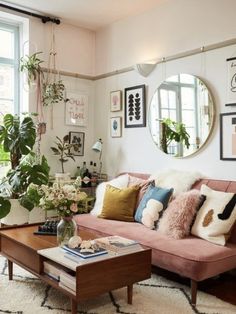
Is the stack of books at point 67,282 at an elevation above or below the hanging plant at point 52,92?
below

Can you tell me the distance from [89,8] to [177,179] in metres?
2.32

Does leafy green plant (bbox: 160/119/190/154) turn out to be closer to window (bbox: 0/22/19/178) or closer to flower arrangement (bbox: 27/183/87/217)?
flower arrangement (bbox: 27/183/87/217)

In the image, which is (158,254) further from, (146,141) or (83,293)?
(146,141)

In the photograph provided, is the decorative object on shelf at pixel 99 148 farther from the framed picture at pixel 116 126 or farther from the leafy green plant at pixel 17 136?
the leafy green plant at pixel 17 136

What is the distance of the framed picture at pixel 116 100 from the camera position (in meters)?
4.52

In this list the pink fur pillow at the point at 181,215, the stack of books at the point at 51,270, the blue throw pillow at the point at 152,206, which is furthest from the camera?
the blue throw pillow at the point at 152,206

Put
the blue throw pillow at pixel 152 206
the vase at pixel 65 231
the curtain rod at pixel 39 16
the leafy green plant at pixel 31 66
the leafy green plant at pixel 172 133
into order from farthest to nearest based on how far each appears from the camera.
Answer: the leafy green plant at pixel 31 66, the curtain rod at pixel 39 16, the leafy green plant at pixel 172 133, the blue throw pillow at pixel 152 206, the vase at pixel 65 231

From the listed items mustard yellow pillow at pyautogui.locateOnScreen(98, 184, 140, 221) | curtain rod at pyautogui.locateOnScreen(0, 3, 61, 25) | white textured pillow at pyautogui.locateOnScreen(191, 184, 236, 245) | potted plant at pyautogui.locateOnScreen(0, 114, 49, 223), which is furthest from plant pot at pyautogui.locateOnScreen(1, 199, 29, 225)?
curtain rod at pyautogui.locateOnScreen(0, 3, 61, 25)

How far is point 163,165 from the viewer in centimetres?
395

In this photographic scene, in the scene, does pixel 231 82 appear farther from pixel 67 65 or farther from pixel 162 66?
pixel 67 65

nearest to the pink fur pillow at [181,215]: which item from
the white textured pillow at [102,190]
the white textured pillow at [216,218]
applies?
the white textured pillow at [216,218]

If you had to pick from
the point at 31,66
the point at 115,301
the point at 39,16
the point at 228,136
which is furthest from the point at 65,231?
the point at 39,16

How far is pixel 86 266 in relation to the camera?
2.06 meters

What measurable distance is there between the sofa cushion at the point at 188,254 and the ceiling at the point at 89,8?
102 inches
